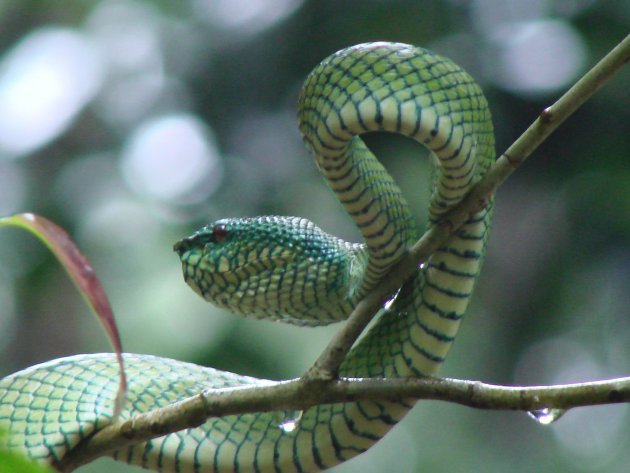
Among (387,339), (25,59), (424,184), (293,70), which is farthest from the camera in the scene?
(25,59)

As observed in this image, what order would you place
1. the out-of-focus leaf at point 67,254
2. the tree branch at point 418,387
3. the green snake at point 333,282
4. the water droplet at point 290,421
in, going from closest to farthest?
the out-of-focus leaf at point 67,254
the tree branch at point 418,387
the green snake at point 333,282
the water droplet at point 290,421

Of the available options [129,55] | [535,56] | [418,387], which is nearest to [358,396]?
[418,387]

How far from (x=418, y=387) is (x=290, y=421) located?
490 mm

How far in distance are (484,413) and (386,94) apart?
17.1 feet

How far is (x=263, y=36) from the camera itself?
265 inches

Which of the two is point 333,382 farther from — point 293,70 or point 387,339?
point 293,70

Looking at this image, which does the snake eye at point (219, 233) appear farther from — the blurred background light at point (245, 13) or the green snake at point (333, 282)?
the blurred background light at point (245, 13)

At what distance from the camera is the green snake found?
→ 169 centimetres

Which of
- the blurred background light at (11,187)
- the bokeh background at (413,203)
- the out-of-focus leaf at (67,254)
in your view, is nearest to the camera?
the out-of-focus leaf at (67,254)

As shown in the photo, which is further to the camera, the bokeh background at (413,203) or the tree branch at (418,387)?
the bokeh background at (413,203)

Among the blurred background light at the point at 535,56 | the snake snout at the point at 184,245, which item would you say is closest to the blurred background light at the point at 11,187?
A: the blurred background light at the point at 535,56

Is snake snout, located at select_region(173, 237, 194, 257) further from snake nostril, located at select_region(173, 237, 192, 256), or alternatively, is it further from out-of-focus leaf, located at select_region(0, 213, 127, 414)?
out-of-focus leaf, located at select_region(0, 213, 127, 414)

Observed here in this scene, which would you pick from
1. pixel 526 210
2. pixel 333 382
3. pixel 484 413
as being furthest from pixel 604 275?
pixel 333 382

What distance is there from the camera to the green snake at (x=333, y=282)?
1.69 meters
